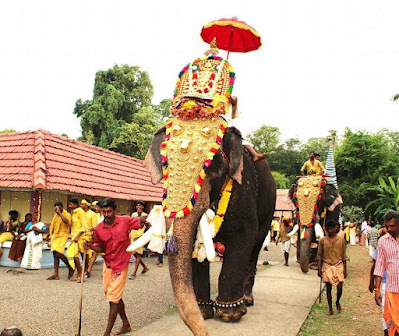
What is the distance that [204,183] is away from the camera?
13.8ft

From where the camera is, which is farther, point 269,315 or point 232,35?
point 232,35

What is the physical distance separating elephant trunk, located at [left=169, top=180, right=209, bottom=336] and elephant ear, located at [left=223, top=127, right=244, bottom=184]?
0.59m

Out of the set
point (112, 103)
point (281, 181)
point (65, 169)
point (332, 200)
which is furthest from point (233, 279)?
point (281, 181)

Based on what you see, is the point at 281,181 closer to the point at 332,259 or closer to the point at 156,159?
the point at 332,259

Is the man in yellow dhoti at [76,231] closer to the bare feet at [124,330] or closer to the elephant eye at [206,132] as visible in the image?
the bare feet at [124,330]

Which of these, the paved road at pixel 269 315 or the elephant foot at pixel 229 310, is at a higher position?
the elephant foot at pixel 229 310

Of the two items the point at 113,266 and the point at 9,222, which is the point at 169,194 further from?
the point at 9,222

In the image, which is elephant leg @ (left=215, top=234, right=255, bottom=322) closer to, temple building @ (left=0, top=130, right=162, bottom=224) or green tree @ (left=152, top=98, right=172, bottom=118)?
temple building @ (left=0, top=130, right=162, bottom=224)

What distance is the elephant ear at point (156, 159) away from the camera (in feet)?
15.4

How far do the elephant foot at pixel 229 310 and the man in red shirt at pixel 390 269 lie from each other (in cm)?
158

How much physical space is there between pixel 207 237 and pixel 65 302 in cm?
365

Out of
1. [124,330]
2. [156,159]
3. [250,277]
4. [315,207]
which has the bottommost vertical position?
[124,330]

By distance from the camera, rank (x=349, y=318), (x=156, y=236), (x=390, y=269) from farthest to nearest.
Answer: (x=349, y=318)
(x=390, y=269)
(x=156, y=236)

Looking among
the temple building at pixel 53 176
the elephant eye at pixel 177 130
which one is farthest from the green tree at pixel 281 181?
the elephant eye at pixel 177 130
